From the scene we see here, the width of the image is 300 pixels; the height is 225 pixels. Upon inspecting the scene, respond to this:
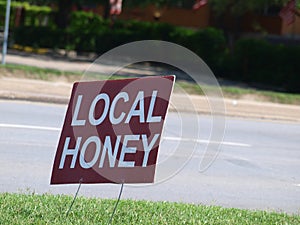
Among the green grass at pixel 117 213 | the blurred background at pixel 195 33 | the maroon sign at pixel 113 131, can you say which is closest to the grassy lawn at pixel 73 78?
the blurred background at pixel 195 33

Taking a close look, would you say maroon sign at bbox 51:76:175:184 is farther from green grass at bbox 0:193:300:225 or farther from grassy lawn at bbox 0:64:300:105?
grassy lawn at bbox 0:64:300:105

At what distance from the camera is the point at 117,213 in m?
7.09

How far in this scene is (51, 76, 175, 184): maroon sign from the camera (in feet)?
20.2

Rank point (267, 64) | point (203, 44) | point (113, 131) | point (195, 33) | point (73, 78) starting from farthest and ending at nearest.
→ point (195, 33) < point (203, 44) < point (267, 64) < point (73, 78) < point (113, 131)

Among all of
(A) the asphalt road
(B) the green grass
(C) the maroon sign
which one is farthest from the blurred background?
(C) the maroon sign

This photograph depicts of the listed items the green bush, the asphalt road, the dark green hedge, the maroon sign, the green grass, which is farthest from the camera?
the dark green hedge

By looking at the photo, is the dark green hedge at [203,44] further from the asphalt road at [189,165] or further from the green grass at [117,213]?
the green grass at [117,213]

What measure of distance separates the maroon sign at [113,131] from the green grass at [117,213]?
457 mm

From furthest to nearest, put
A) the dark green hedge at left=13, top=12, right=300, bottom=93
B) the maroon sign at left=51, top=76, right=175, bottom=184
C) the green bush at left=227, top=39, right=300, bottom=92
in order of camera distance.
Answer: the dark green hedge at left=13, top=12, right=300, bottom=93 → the green bush at left=227, top=39, right=300, bottom=92 → the maroon sign at left=51, top=76, right=175, bottom=184

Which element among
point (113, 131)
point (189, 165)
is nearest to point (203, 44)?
point (189, 165)

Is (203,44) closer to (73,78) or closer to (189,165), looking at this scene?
(73,78)

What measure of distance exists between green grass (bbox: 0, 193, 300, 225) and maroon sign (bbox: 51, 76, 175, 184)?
457 millimetres

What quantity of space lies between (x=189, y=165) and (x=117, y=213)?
3.81 metres

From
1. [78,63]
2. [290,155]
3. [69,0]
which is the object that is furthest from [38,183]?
[69,0]
